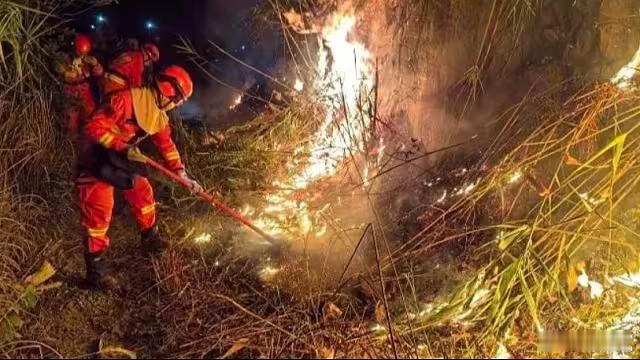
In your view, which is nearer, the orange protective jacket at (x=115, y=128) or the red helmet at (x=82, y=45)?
the orange protective jacket at (x=115, y=128)

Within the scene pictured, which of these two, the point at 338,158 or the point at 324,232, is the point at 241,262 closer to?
the point at 324,232

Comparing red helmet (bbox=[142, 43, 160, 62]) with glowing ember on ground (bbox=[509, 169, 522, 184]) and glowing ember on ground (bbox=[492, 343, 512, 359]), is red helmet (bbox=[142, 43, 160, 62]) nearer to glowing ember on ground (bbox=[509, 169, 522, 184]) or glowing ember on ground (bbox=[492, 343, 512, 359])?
glowing ember on ground (bbox=[509, 169, 522, 184])

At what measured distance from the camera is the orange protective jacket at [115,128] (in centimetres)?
392

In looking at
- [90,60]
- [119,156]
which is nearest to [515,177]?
[119,156]

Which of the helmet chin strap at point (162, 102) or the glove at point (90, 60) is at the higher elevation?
the glove at point (90, 60)

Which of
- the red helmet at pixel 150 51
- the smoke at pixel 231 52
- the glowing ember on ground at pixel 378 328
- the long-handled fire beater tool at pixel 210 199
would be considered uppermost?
A: the smoke at pixel 231 52

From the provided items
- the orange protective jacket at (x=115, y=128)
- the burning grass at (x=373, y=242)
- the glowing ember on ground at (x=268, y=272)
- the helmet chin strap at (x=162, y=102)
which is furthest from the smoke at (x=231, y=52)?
the glowing ember on ground at (x=268, y=272)

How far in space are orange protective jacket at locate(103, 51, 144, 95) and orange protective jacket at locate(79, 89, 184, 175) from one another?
0.16 metres

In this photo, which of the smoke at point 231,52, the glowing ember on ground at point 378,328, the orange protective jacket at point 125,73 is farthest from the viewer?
the smoke at point 231,52

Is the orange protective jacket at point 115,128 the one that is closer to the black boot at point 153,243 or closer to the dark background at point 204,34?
the black boot at point 153,243

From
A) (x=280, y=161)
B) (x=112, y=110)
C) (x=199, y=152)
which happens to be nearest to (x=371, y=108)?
(x=280, y=161)

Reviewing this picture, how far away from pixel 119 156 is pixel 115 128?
0.70 ft

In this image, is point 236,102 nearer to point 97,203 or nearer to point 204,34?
point 204,34

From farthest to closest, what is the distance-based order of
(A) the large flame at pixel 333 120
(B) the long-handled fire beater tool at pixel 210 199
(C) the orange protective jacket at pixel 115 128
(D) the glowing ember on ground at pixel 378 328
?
Answer: (A) the large flame at pixel 333 120, (B) the long-handled fire beater tool at pixel 210 199, (C) the orange protective jacket at pixel 115 128, (D) the glowing ember on ground at pixel 378 328
